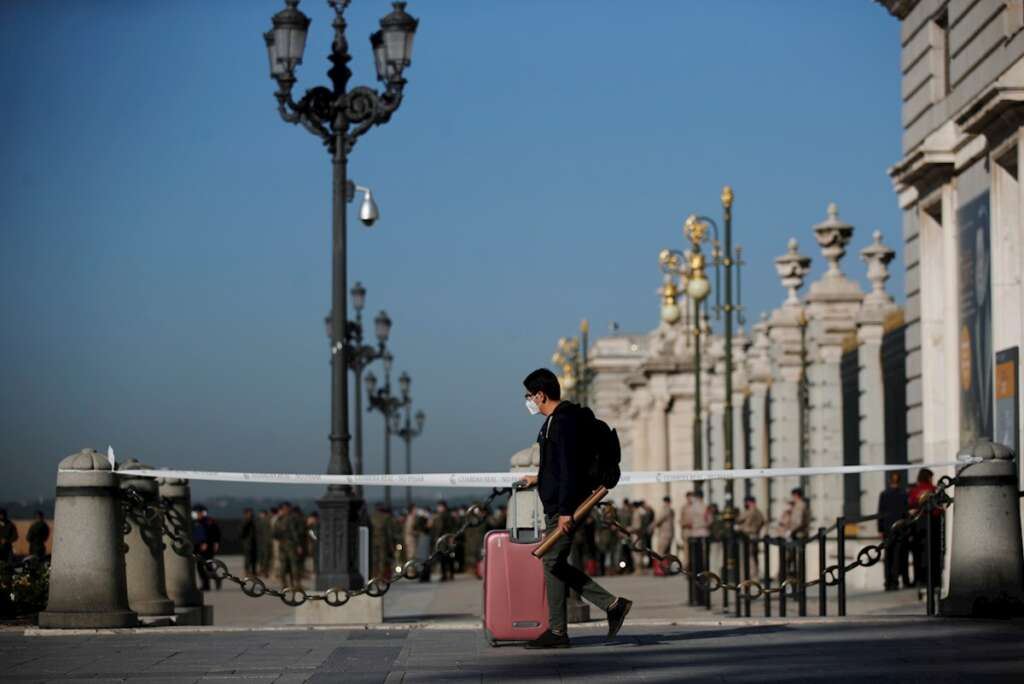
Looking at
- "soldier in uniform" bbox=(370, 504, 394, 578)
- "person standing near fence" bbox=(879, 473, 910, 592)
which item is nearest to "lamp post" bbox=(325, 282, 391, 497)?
"soldier in uniform" bbox=(370, 504, 394, 578)

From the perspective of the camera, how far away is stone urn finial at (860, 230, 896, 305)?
3165 centimetres

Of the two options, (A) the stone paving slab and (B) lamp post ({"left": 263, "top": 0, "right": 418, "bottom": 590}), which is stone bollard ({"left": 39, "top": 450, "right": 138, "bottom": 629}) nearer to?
(A) the stone paving slab

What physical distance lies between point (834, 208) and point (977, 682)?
25.8 metres

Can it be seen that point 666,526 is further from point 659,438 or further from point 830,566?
point 830,566

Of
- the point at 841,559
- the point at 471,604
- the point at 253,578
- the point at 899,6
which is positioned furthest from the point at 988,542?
the point at 471,604

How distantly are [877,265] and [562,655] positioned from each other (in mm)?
21917

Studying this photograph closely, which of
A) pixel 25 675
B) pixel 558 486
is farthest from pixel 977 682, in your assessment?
pixel 25 675

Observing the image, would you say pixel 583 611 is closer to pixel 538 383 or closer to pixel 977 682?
pixel 538 383

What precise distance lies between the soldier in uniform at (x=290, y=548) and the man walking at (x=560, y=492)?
23951 mm

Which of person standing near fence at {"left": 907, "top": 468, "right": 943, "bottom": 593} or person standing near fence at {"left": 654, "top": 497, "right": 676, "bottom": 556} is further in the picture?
person standing near fence at {"left": 654, "top": 497, "right": 676, "bottom": 556}

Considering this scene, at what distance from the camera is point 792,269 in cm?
3819

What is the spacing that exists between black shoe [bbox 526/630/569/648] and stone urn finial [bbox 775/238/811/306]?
25962 millimetres

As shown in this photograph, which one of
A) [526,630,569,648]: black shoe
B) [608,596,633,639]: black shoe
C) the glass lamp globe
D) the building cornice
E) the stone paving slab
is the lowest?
the stone paving slab

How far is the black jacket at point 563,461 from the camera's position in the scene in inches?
473
